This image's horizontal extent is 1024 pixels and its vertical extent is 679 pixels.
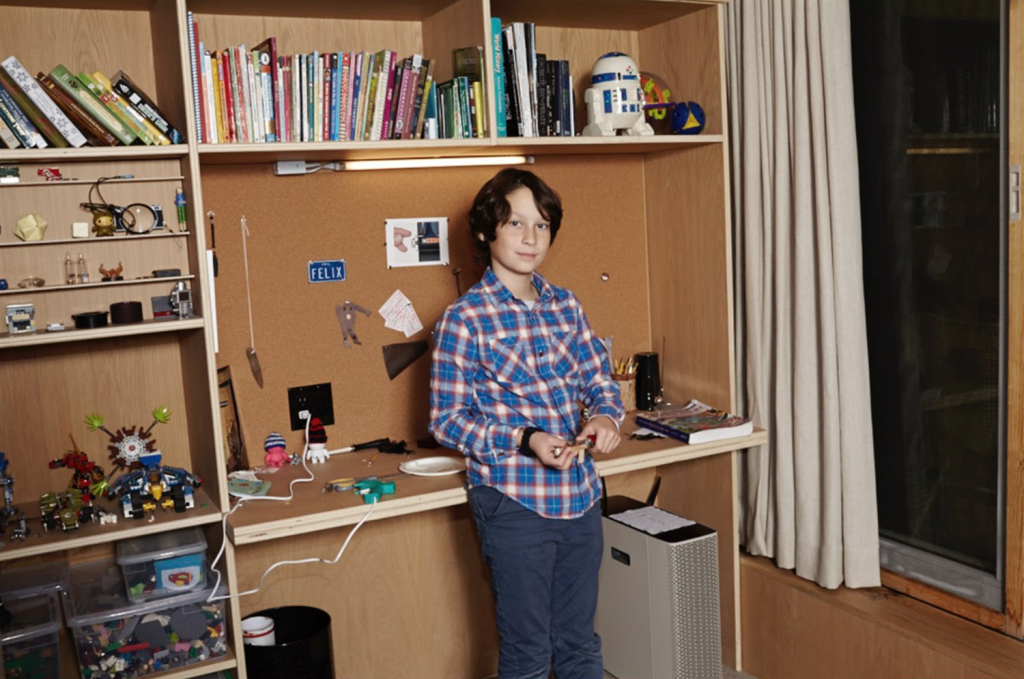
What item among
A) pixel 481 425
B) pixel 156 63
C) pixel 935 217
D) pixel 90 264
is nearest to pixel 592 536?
pixel 481 425

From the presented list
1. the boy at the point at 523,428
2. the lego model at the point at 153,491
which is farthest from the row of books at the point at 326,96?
the lego model at the point at 153,491

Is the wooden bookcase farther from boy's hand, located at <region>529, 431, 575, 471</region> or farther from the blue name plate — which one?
boy's hand, located at <region>529, 431, 575, 471</region>

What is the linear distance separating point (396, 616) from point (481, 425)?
89 cm

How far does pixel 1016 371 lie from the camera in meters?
2.12

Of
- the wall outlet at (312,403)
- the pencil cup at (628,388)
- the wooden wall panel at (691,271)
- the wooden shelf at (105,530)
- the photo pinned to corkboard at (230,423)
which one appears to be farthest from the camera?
the pencil cup at (628,388)

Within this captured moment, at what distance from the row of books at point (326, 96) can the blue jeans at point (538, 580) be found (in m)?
0.88

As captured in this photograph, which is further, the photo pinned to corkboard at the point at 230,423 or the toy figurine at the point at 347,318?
the toy figurine at the point at 347,318

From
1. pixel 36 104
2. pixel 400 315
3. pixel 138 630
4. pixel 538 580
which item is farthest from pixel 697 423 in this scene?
pixel 36 104

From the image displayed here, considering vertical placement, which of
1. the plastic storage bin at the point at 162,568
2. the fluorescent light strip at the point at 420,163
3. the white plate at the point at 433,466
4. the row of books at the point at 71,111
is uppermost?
the row of books at the point at 71,111

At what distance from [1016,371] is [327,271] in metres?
1.63

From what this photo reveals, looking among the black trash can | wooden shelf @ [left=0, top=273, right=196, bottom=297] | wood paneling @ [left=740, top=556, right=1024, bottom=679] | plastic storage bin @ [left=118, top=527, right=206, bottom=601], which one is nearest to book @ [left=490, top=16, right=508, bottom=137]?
wooden shelf @ [left=0, top=273, right=196, bottom=297]

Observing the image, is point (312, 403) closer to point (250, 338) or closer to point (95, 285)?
point (250, 338)

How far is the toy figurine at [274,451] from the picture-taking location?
2.43m

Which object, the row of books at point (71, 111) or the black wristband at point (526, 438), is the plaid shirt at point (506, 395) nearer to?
the black wristband at point (526, 438)
